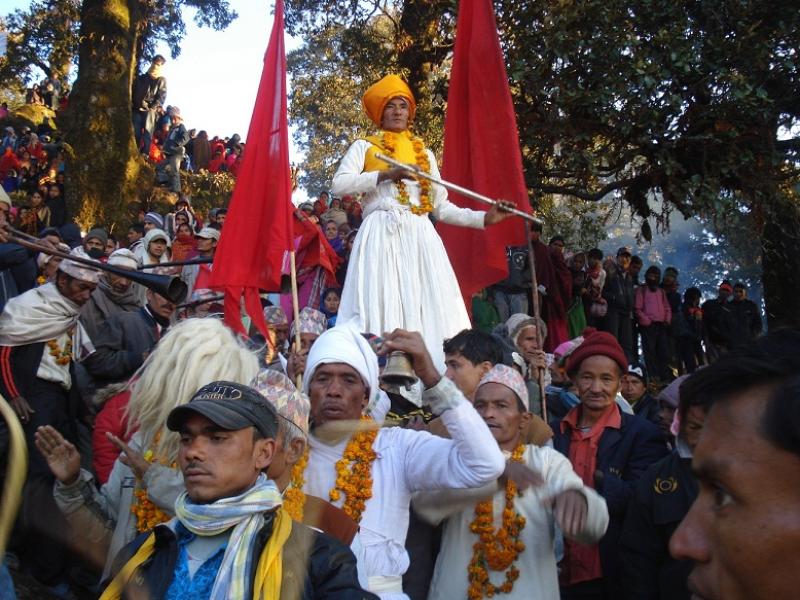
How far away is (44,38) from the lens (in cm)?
2044

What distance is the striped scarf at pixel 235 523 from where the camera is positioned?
94.5 inches

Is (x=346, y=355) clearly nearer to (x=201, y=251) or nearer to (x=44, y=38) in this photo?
(x=201, y=251)

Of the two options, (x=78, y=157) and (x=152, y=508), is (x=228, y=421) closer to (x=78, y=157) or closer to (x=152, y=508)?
(x=152, y=508)

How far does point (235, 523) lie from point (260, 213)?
377 centimetres

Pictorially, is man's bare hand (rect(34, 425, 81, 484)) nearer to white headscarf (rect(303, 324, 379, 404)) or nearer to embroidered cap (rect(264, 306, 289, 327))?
white headscarf (rect(303, 324, 379, 404))

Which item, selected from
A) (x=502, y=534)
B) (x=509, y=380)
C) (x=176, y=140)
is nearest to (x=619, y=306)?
(x=509, y=380)

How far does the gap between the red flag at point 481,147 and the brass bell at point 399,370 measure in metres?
3.57

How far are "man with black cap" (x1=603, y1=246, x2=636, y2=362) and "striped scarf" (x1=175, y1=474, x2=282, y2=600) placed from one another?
386 inches

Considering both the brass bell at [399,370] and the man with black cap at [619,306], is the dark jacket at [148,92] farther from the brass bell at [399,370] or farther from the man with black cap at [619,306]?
the brass bell at [399,370]

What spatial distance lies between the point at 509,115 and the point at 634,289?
20.8ft

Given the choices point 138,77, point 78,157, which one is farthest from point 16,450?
point 138,77

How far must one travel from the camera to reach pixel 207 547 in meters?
2.55

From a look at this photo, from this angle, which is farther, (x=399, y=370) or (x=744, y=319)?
(x=744, y=319)

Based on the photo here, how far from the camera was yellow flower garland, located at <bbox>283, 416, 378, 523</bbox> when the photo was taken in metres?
3.22
